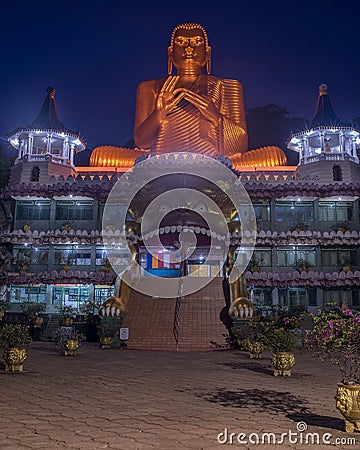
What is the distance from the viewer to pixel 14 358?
36.5 ft

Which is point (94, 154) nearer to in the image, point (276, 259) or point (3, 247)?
point (3, 247)

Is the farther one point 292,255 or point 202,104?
point 202,104

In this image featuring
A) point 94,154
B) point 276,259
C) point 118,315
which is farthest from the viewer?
point 94,154

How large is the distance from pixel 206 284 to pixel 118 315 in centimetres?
461

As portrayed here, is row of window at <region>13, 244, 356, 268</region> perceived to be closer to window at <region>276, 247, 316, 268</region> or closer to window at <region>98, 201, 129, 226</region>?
window at <region>276, 247, 316, 268</region>

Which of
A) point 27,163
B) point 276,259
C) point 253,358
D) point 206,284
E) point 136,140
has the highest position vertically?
point 136,140

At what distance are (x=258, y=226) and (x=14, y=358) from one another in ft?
73.2

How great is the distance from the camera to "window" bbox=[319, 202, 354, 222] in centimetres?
3141

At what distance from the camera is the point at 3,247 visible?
103 ft

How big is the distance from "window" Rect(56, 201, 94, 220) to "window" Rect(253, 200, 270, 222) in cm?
1101

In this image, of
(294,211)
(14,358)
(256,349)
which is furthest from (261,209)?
(14,358)

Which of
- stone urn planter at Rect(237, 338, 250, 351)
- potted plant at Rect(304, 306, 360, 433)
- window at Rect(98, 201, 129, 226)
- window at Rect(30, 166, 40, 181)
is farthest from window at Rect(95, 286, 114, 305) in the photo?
potted plant at Rect(304, 306, 360, 433)

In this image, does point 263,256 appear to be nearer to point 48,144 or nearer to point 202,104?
point 202,104

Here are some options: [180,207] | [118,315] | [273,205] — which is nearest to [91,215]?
[180,207]
